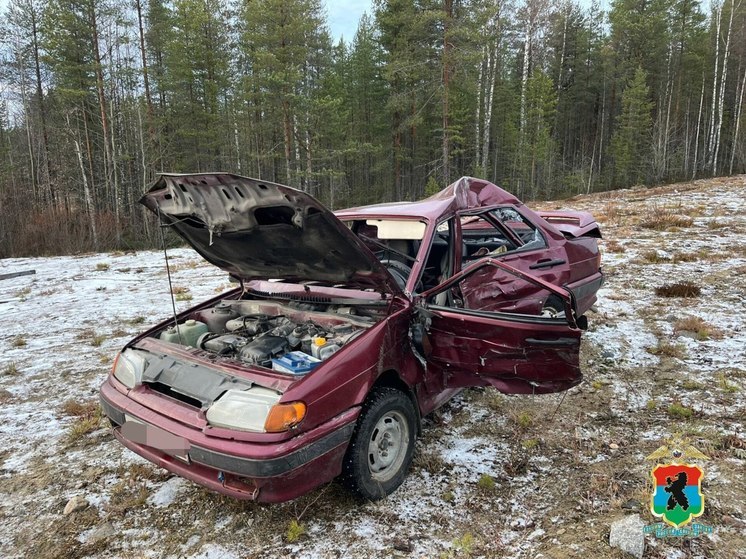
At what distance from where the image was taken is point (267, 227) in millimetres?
2736

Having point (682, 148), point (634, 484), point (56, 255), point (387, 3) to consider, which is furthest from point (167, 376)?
point (682, 148)

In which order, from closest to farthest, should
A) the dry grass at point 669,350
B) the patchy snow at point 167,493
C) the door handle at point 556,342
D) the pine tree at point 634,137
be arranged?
the door handle at point 556,342 → the patchy snow at point 167,493 → the dry grass at point 669,350 → the pine tree at point 634,137

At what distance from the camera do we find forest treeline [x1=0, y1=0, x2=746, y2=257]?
18.7 meters

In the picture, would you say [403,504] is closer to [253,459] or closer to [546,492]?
[546,492]

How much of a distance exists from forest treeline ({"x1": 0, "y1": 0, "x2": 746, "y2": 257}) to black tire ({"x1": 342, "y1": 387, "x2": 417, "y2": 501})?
54.6ft

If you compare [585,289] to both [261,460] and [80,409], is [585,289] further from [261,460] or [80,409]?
[80,409]

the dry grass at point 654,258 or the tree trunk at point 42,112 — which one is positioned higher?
the tree trunk at point 42,112

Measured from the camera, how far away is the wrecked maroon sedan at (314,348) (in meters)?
2.20

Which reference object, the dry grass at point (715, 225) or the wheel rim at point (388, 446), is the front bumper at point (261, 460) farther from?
the dry grass at point (715, 225)

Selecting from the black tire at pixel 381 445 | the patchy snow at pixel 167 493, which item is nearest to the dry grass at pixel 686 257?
the black tire at pixel 381 445

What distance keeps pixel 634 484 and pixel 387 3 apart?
82.3 feet

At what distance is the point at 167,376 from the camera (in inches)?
105

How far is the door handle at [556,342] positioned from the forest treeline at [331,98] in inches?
677

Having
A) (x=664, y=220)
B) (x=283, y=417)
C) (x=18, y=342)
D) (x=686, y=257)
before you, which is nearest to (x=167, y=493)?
(x=283, y=417)
